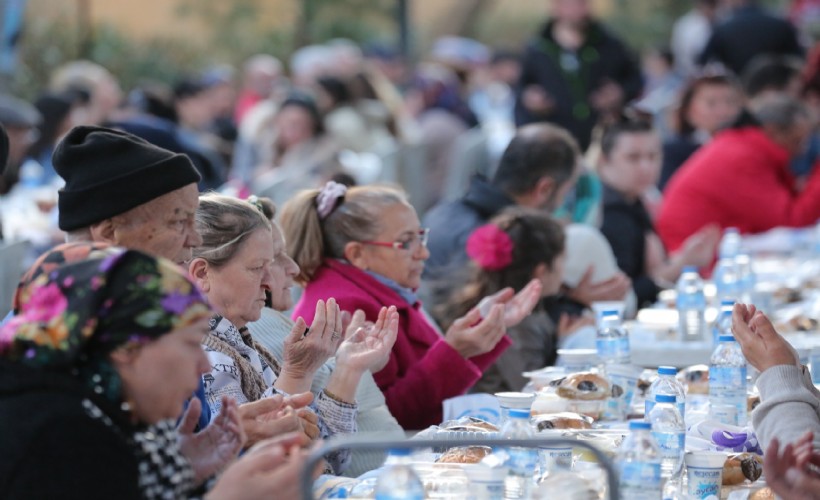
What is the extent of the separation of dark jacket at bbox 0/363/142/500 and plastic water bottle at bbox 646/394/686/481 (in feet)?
4.22

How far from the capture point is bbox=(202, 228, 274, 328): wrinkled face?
3408mm

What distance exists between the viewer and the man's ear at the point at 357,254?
14.3ft

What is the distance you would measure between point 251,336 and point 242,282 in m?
0.21

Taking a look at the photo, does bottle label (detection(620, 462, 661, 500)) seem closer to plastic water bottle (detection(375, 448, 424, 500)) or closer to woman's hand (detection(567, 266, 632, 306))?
plastic water bottle (detection(375, 448, 424, 500))

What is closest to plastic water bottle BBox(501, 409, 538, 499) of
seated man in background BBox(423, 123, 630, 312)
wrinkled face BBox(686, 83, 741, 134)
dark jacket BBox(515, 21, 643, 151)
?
seated man in background BBox(423, 123, 630, 312)

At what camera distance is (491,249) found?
490 centimetres

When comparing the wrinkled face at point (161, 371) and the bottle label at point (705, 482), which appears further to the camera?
the bottle label at point (705, 482)

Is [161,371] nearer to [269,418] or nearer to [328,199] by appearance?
[269,418]

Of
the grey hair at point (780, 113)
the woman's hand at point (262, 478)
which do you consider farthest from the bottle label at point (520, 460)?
the grey hair at point (780, 113)

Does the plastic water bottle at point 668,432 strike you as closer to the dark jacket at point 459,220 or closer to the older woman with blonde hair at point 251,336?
the older woman with blonde hair at point 251,336

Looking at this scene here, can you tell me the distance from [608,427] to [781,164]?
17.4 ft

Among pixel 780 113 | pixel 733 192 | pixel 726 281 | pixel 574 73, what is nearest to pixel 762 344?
pixel 726 281

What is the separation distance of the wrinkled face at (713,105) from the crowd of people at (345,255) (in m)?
0.02

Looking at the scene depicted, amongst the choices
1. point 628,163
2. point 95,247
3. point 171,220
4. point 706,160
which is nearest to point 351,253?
point 171,220
